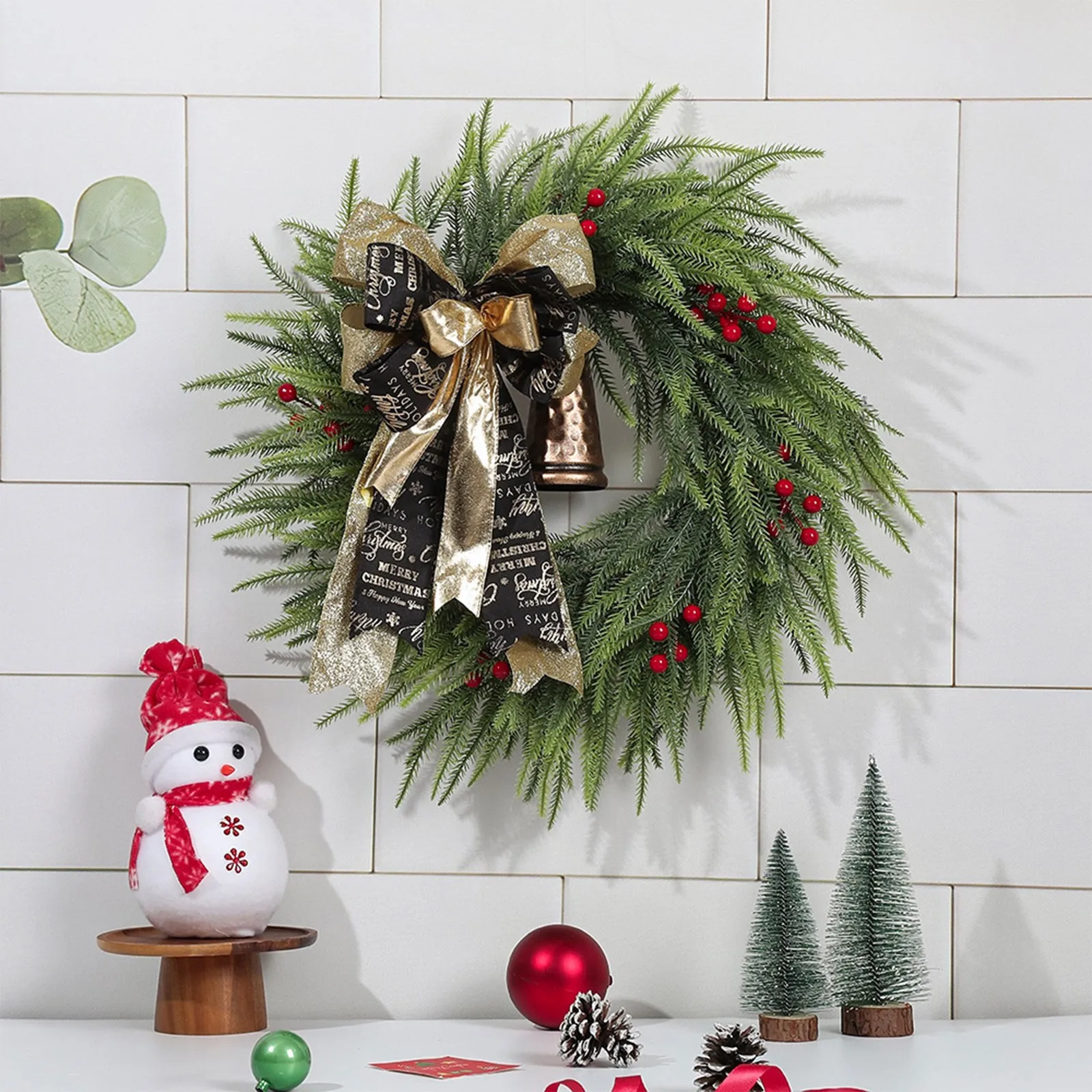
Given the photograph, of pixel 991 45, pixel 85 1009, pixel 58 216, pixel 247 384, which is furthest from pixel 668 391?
pixel 85 1009

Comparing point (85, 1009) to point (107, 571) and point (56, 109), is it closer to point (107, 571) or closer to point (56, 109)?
point (107, 571)

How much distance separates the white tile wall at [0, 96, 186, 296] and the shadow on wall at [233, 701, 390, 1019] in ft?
2.02

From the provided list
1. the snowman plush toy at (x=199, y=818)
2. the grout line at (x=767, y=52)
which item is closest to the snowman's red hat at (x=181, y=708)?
the snowman plush toy at (x=199, y=818)

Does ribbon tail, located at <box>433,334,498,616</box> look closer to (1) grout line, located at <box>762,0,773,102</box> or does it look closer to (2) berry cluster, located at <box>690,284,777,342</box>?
(2) berry cluster, located at <box>690,284,777,342</box>

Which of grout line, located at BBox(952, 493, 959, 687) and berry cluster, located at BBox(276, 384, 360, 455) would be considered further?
grout line, located at BBox(952, 493, 959, 687)

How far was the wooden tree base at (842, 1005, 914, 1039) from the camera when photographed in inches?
46.5

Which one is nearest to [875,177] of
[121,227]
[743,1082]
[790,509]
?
[790,509]

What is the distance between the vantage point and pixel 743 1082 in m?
0.91

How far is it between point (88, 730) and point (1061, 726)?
105 centimetres

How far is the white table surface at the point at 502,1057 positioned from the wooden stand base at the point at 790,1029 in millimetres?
10

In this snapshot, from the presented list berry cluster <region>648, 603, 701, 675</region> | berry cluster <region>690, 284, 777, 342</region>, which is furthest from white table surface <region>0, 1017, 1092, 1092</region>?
berry cluster <region>690, 284, 777, 342</region>

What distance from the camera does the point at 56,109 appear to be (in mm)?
1377

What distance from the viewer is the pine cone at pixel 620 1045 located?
3.51 feet

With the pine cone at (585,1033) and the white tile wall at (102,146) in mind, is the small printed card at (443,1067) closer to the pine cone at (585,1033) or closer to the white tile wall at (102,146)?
the pine cone at (585,1033)
